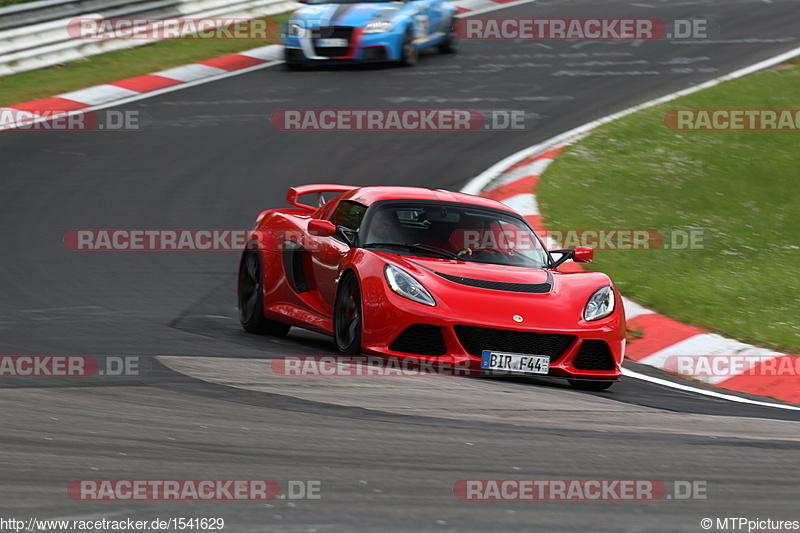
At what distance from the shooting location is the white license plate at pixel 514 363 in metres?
7.28

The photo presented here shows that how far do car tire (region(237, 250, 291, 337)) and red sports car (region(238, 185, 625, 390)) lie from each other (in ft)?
0.05

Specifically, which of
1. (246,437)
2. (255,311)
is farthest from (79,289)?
(246,437)

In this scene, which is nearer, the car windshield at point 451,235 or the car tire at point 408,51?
the car windshield at point 451,235

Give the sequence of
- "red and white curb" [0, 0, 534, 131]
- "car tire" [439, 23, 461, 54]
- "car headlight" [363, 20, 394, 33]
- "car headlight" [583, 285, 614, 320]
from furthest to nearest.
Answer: "car tire" [439, 23, 461, 54], "car headlight" [363, 20, 394, 33], "red and white curb" [0, 0, 534, 131], "car headlight" [583, 285, 614, 320]

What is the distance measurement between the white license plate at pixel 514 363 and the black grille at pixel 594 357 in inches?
9.1

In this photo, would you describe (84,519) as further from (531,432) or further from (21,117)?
(21,117)

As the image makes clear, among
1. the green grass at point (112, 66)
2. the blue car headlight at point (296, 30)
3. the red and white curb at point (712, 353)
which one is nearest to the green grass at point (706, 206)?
the red and white curb at point (712, 353)

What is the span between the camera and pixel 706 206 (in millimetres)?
12859

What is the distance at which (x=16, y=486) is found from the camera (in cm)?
427

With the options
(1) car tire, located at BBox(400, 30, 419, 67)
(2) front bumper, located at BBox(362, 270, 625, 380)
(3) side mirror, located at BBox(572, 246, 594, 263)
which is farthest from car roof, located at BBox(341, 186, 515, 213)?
(1) car tire, located at BBox(400, 30, 419, 67)

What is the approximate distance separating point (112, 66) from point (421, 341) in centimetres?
1240

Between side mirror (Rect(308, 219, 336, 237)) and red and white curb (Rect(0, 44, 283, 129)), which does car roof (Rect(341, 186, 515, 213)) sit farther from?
red and white curb (Rect(0, 44, 283, 129))

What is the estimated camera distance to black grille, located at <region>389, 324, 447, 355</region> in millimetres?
7391

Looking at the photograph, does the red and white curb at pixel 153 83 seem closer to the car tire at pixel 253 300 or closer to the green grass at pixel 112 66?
the green grass at pixel 112 66
